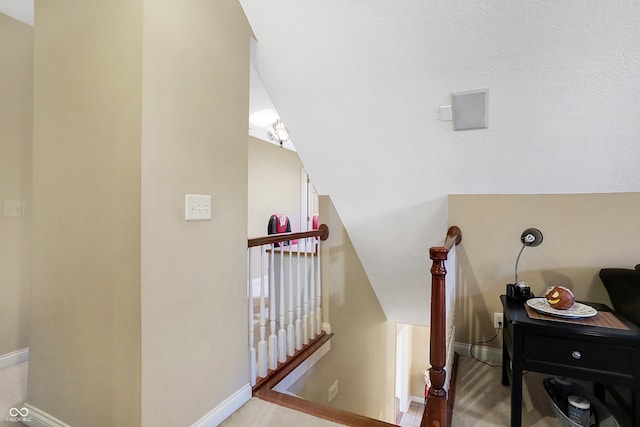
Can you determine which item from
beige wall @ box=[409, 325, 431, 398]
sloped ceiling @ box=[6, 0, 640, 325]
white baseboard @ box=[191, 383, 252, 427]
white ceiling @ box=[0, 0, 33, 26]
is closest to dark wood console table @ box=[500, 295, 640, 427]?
sloped ceiling @ box=[6, 0, 640, 325]

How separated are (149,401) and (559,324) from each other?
6.00 feet

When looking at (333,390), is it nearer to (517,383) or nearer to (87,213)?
(517,383)

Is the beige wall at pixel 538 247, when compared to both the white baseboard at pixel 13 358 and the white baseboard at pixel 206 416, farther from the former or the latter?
the white baseboard at pixel 13 358

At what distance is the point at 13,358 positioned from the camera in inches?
86.9

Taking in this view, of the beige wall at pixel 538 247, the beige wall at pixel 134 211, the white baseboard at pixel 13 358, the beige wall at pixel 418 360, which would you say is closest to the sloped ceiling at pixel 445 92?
the beige wall at pixel 538 247

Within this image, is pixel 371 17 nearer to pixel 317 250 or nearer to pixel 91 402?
pixel 317 250

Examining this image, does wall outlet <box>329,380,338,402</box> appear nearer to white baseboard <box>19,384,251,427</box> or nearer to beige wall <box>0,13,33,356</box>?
white baseboard <box>19,384,251,427</box>

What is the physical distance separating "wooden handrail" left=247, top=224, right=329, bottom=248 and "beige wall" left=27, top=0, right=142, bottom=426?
72 centimetres

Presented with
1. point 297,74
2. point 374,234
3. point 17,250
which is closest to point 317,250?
point 374,234

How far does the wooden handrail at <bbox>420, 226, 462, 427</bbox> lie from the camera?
149 centimetres

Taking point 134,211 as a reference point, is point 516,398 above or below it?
below

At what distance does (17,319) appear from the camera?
7.36ft

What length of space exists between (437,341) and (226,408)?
3.71ft

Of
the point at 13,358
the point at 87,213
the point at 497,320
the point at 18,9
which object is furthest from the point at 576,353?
the point at 18,9
